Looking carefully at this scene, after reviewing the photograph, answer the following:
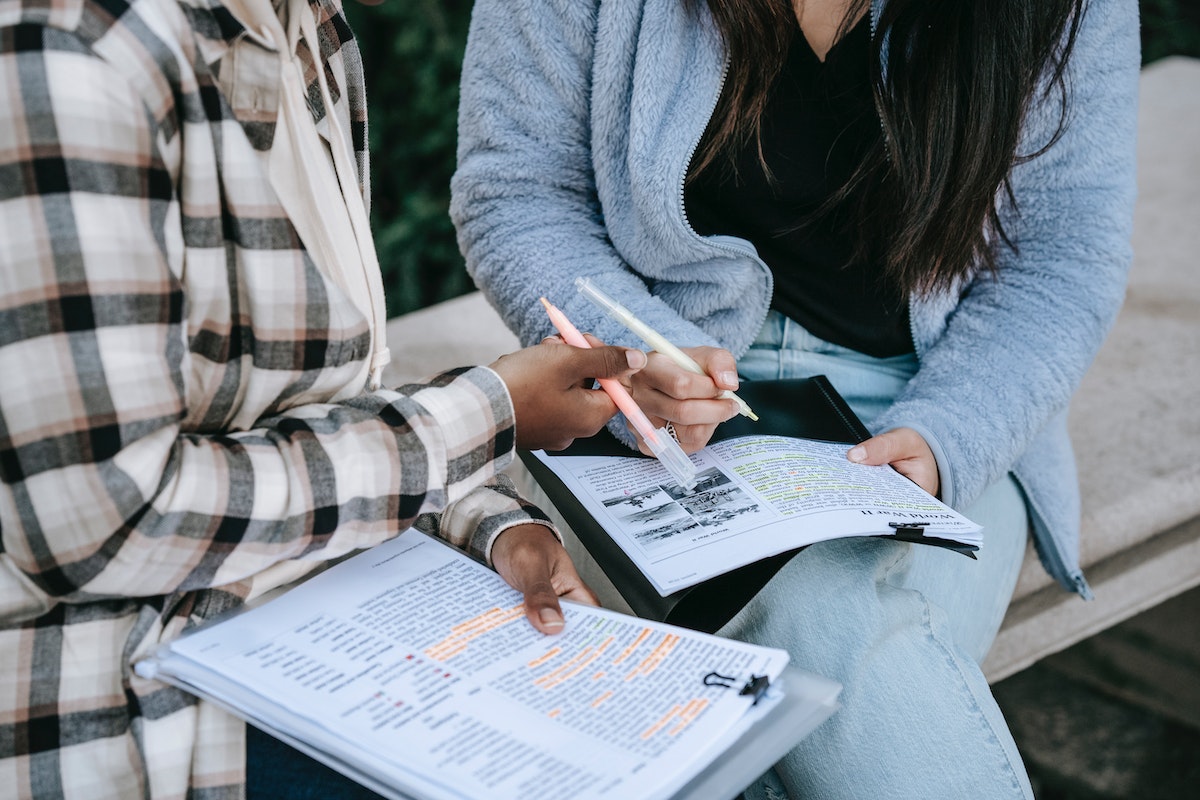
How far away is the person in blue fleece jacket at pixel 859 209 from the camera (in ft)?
→ 3.89

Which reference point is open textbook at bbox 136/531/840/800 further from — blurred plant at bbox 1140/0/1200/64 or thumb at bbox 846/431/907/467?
blurred plant at bbox 1140/0/1200/64

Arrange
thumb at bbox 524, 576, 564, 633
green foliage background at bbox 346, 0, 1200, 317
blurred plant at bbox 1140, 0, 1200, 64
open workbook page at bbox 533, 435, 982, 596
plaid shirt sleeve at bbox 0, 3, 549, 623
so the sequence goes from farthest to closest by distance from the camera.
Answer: blurred plant at bbox 1140, 0, 1200, 64
green foliage background at bbox 346, 0, 1200, 317
open workbook page at bbox 533, 435, 982, 596
thumb at bbox 524, 576, 564, 633
plaid shirt sleeve at bbox 0, 3, 549, 623

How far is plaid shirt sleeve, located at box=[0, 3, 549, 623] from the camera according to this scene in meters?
0.63

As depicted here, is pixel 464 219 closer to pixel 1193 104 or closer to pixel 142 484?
pixel 142 484

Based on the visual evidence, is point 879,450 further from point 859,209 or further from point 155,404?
point 155,404

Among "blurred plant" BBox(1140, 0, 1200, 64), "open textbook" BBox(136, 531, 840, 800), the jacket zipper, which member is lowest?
"open textbook" BBox(136, 531, 840, 800)

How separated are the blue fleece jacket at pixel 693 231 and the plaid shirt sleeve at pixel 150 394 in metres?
0.48

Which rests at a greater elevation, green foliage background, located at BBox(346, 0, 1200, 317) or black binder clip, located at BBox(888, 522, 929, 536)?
green foliage background, located at BBox(346, 0, 1200, 317)

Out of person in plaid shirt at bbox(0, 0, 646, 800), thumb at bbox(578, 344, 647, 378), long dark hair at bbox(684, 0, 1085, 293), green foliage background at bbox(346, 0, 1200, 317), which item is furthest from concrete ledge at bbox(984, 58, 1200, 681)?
green foliage background at bbox(346, 0, 1200, 317)

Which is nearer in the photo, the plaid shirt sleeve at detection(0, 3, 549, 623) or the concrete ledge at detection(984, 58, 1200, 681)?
the plaid shirt sleeve at detection(0, 3, 549, 623)

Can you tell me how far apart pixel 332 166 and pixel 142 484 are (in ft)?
1.11

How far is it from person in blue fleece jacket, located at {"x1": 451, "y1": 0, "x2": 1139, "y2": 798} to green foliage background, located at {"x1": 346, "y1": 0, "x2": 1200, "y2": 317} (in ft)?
3.79

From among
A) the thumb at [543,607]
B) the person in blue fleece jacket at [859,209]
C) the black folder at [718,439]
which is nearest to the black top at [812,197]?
the person in blue fleece jacket at [859,209]

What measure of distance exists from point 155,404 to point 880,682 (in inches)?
Answer: 26.7
